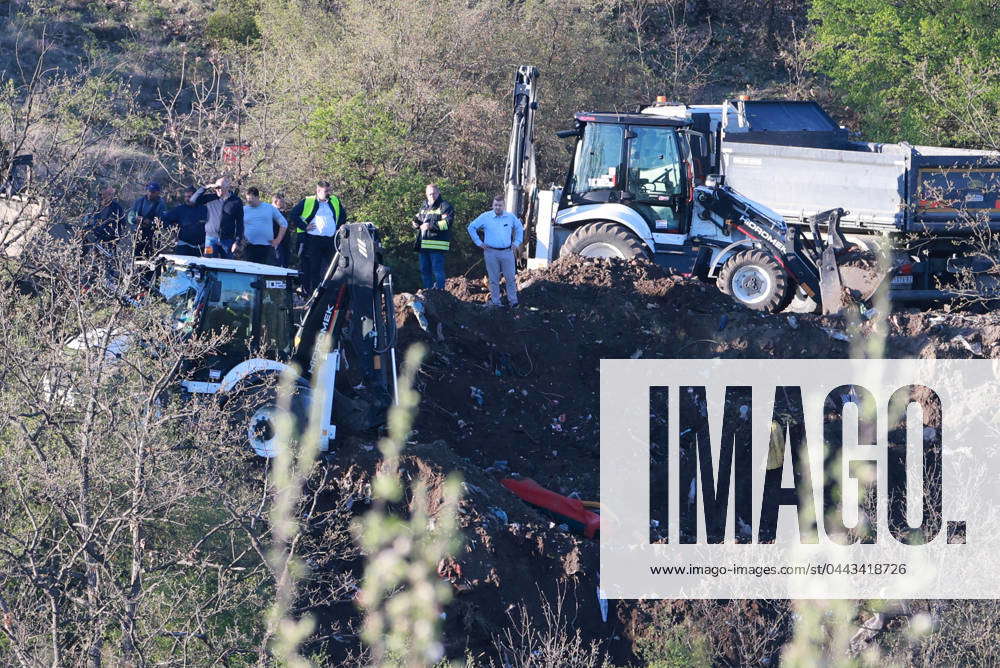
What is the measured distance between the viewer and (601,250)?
15.7m

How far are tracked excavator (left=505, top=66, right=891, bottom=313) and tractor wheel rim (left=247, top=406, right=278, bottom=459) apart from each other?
6684 mm

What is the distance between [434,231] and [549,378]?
236 centimetres

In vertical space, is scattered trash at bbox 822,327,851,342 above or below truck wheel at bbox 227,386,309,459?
above

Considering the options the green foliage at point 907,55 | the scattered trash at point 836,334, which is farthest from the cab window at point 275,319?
the green foliage at point 907,55

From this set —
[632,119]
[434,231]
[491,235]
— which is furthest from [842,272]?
[434,231]

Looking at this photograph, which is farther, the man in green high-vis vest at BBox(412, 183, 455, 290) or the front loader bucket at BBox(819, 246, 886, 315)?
the front loader bucket at BBox(819, 246, 886, 315)

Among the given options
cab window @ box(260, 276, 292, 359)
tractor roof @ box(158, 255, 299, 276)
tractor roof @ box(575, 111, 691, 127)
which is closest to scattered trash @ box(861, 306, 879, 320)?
tractor roof @ box(575, 111, 691, 127)

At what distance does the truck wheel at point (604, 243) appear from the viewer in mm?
15469

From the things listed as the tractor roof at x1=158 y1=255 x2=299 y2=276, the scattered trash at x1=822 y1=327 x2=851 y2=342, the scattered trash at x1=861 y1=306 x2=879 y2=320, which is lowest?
the scattered trash at x1=822 y1=327 x2=851 y2=342

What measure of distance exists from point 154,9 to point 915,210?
18.4 m

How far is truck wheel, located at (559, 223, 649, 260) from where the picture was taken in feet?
50.8

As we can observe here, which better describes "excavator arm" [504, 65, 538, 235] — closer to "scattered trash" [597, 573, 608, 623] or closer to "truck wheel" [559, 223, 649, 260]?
"truck wheel" [559, 223, 649, 260]

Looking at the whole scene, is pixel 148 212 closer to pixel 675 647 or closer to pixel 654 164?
pixel 654 164

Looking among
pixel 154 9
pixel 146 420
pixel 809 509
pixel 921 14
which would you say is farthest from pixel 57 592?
pixel 154 9
